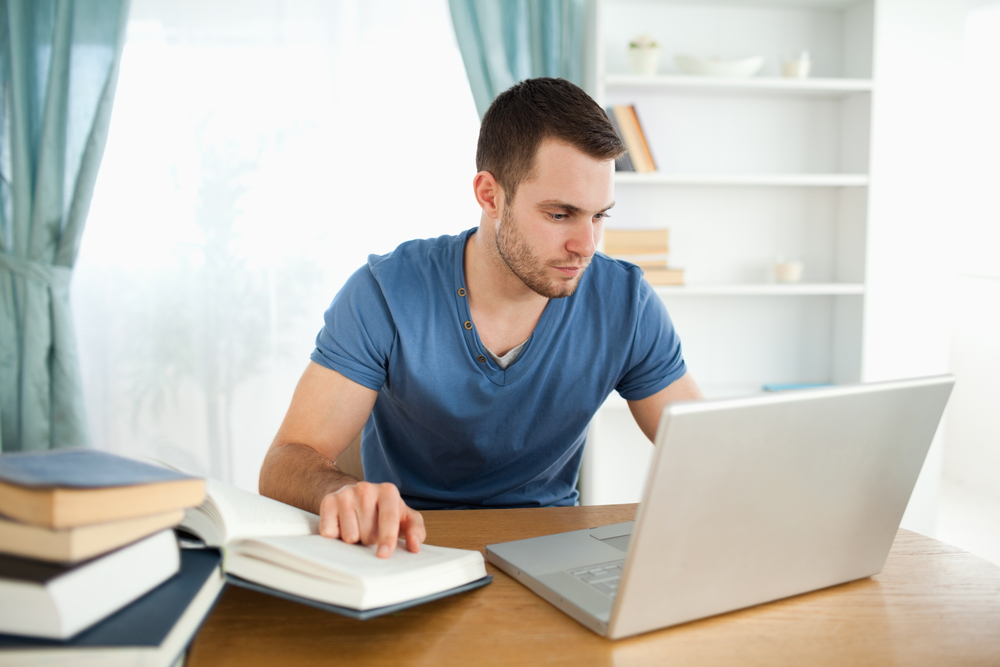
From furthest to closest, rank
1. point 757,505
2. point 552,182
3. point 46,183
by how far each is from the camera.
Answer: point 46,183, point 552,182, point 757,505

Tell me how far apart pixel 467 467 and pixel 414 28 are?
188 cm

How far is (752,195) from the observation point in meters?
2.83

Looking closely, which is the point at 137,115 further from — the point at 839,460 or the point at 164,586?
the point at 839,460

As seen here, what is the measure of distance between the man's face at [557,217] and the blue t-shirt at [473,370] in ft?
0.34

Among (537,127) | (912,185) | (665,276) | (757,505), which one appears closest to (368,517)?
(757,505)

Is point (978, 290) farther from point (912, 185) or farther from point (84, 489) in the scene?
point (84, 489)

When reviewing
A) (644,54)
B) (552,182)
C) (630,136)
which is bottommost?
(552,182)

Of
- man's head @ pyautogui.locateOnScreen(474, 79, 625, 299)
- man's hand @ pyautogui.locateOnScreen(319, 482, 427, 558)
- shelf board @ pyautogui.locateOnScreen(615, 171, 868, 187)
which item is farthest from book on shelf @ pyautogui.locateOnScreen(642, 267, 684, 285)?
man's hand @ pyautogui.locateOnScreen(319, 482, 427, 558)

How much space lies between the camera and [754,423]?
606mm

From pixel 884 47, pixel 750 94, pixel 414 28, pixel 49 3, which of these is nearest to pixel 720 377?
pixel 750 94

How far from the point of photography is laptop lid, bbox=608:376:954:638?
0.59 m

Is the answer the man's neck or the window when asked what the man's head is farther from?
the window

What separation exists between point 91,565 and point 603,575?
1.61ft

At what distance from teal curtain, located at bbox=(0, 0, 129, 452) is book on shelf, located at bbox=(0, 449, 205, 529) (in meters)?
2.11
